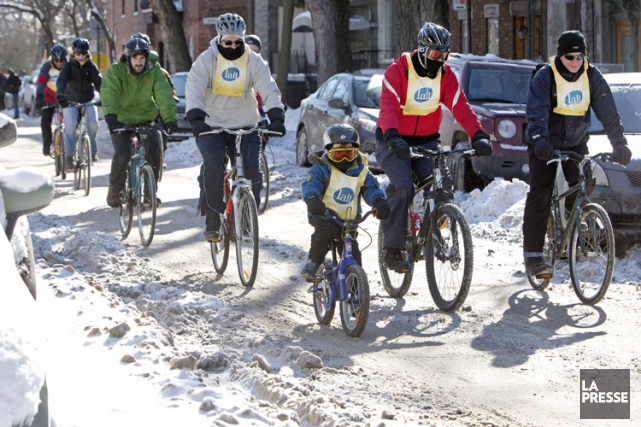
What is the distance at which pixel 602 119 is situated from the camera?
7719 millimetres

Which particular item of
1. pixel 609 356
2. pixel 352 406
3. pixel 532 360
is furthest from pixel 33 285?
pixel 609 356

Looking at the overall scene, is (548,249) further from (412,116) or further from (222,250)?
(222,250)

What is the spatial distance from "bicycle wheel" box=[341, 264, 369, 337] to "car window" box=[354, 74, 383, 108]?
9369 mm

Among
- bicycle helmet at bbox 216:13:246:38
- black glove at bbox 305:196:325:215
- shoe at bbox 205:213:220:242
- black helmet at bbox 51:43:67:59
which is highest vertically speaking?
black helmet at bbox 51:43:67:59

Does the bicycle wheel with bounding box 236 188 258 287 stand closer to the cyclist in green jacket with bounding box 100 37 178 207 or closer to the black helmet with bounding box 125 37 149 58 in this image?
the cyclist in green jacket with bounding box 100 37 178 207

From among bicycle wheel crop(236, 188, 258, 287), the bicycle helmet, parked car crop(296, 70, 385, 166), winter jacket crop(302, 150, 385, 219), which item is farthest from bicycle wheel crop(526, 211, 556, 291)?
parked car crop(296, 70, 385, 166)

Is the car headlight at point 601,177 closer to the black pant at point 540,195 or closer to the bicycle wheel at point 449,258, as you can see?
the black pant at point 540,195

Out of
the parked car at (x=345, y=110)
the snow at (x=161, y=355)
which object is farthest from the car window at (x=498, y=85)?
the snow at (x=161, y=355)

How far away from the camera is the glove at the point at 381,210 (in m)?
6.65

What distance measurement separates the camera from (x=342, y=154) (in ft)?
22.4

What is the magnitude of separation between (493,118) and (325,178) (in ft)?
21.1

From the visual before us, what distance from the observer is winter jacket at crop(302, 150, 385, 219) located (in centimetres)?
679

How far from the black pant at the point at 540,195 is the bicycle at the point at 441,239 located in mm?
783

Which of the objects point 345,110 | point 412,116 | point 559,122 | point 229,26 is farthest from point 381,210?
point 345,110
